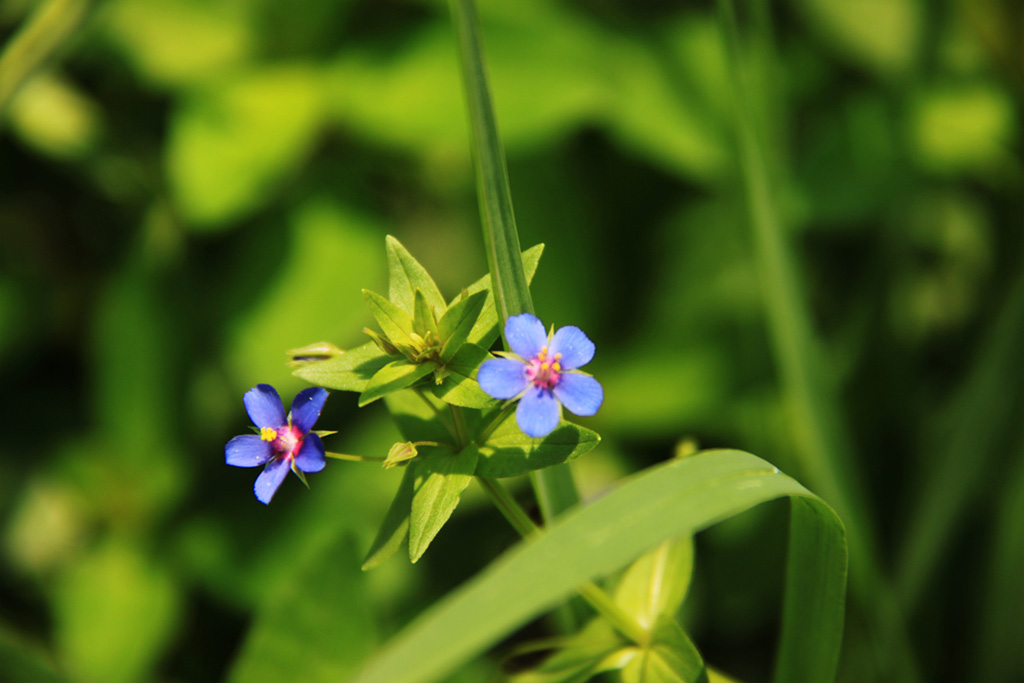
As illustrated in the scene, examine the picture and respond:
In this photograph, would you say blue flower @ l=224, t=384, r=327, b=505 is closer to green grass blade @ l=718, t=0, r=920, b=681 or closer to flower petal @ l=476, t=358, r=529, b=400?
flower petal @ l=476, t=358, r=529, b=400

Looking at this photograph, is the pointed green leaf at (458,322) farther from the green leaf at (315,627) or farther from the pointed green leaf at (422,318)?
the green leaf at (315,627)

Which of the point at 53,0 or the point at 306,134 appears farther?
the point at 306,134

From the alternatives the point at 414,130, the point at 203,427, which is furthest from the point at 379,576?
the point at 414,130

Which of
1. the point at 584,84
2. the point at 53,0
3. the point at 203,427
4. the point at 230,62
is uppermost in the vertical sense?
the point at 230,62

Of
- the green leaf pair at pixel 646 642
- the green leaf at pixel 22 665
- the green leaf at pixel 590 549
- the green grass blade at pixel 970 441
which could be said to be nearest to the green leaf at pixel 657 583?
the green leaf pair at pixel 646 642

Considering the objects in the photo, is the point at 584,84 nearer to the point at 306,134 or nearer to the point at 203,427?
the point at 306,134

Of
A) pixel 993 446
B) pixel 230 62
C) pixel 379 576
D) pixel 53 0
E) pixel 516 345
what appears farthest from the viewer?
pixel 230 62
